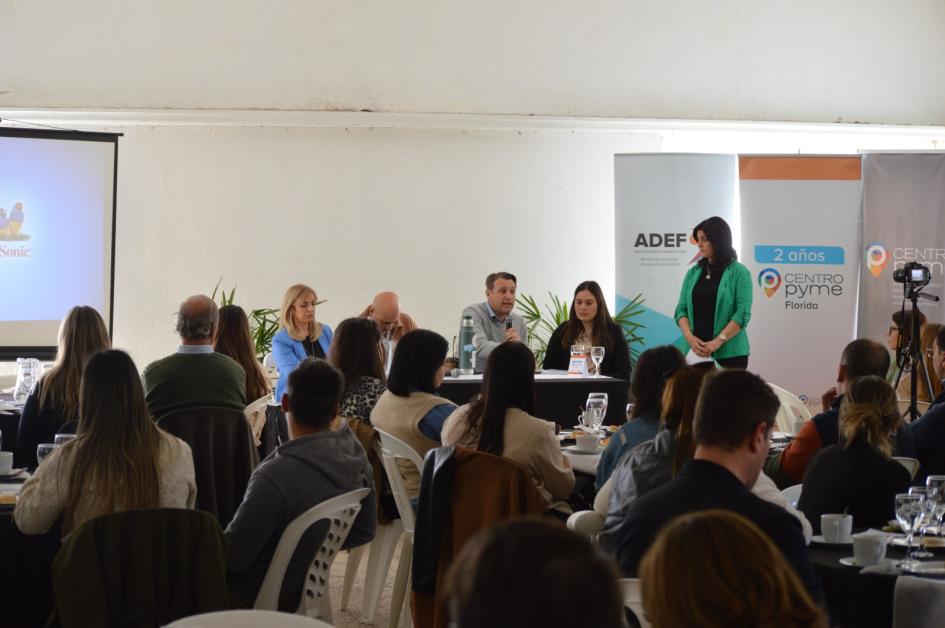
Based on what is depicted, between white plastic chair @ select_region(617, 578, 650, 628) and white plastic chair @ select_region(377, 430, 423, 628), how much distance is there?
172 centimetres

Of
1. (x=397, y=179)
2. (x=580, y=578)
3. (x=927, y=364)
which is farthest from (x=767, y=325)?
(x=580, y=578)

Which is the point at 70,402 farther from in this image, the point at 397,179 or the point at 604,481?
the point at 397,179

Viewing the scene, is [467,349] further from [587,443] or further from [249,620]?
[249,620]

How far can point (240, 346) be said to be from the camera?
5.92 metres

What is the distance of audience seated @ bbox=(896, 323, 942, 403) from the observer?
6.35 m

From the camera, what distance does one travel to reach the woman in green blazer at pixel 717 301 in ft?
24.0

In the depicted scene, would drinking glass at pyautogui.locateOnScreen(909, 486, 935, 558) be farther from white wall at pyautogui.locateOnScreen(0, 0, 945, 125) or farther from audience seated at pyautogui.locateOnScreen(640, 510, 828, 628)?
white wall at pyautogui.locateOnScreen(0, 0, 945, 125)

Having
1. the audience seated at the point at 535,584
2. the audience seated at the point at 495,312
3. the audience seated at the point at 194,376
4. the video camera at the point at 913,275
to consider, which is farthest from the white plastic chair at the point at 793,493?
the video camera at the point at 913,275

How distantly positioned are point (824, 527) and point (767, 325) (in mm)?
6104

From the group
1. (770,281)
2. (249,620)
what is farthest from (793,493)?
(770,281)

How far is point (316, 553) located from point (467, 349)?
382 cm

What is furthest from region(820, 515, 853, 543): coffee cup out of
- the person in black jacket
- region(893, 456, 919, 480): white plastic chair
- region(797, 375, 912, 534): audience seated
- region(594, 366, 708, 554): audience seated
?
the person in black jacket

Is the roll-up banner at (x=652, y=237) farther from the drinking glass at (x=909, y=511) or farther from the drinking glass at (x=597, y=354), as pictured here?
the drinking glass at (x=909, y=511)

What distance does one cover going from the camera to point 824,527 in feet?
10.1
